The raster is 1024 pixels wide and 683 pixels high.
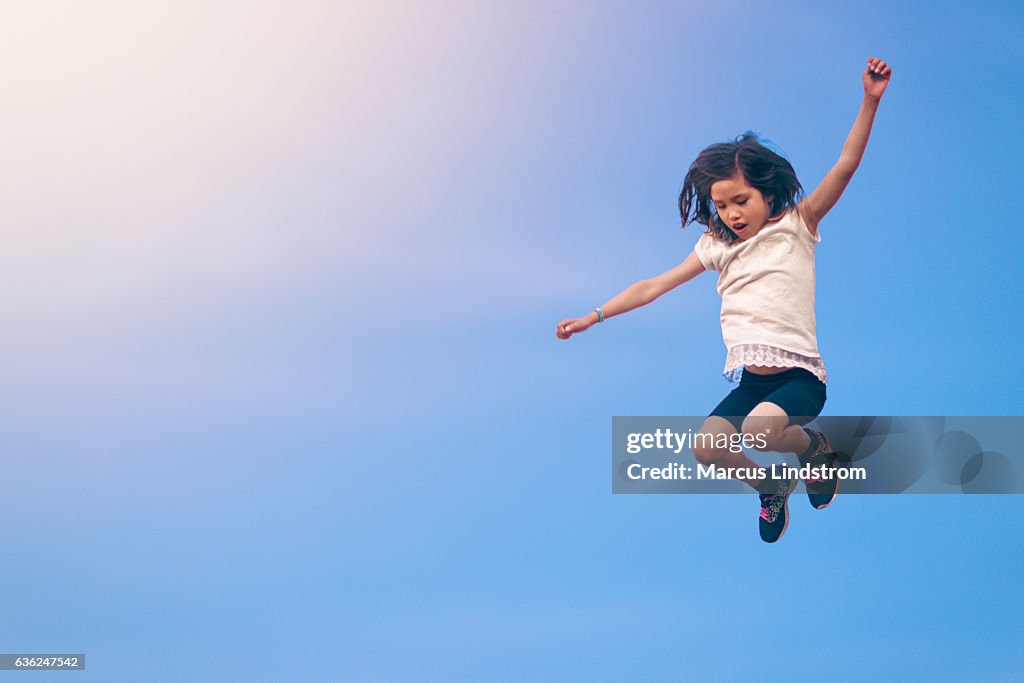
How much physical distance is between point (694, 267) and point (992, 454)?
224 centimetres

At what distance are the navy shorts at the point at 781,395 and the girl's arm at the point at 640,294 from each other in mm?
719

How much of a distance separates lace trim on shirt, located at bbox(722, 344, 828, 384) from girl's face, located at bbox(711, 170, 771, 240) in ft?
2.22

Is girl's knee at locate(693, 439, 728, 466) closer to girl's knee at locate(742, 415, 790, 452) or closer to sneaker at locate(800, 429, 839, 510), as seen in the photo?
girl's knee at locate(742, 415, 790, 452)

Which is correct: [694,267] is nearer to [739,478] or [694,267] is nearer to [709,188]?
[709,188]

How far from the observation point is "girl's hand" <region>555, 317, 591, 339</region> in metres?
7.45

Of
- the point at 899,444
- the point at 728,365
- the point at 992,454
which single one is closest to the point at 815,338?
the point at 728,365

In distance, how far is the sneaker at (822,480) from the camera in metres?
7.22

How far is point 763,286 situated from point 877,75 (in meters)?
1.26

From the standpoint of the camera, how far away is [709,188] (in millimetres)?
6977

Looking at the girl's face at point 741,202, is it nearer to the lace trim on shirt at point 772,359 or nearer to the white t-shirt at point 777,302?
the white t-shirt at point 777,302

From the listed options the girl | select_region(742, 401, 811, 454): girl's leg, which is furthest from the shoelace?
select_region(742, 401, 811, 454): girl's leg

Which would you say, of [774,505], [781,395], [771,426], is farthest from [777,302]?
[774,505]

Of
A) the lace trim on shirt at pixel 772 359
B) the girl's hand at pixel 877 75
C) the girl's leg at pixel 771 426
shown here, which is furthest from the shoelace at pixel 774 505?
the girl's hand at pixel 877 75

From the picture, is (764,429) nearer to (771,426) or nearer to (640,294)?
(771,426)
